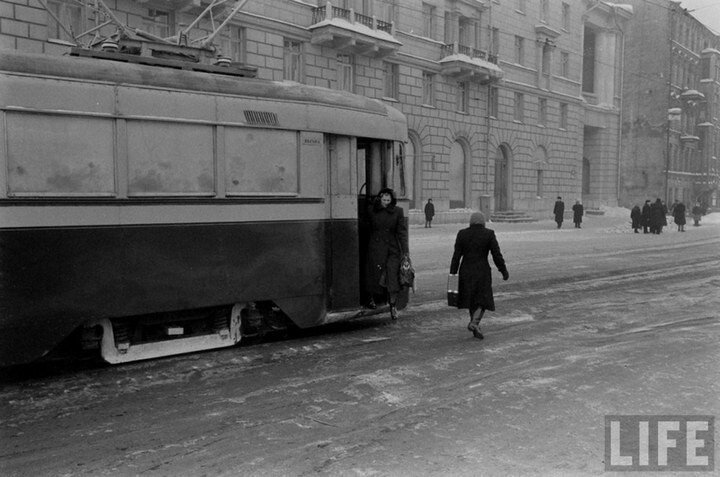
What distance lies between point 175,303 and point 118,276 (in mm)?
657

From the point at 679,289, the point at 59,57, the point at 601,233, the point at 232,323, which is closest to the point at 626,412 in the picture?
the point at 232,323

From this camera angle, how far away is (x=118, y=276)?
6.38 meters

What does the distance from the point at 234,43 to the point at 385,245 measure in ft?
59.5

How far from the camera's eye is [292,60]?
87.9 feet

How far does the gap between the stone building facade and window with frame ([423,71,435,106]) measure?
2.6 inches

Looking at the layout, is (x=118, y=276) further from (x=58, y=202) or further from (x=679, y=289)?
(x=679, y=289)

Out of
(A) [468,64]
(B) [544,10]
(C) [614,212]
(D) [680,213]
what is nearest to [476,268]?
(A) [468,64]

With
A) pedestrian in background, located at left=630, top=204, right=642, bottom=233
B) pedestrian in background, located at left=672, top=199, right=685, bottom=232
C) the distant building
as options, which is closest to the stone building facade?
pedestrian in background, located at left=630, top=204, right=642, bottom=233

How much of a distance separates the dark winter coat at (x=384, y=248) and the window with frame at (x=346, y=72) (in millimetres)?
21013

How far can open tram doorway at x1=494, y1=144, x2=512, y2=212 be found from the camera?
39.0 metres

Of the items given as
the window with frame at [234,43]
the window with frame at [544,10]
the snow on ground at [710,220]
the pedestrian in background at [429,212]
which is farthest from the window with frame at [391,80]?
the snow on ground at [710,220]

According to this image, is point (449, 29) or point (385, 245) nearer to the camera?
point (385, 245)

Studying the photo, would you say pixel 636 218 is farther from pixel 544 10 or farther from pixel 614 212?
pixel 614 212

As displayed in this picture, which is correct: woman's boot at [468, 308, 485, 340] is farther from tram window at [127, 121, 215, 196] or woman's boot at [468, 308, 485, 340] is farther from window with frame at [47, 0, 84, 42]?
window with frame at [47, 0, 84, 42]
